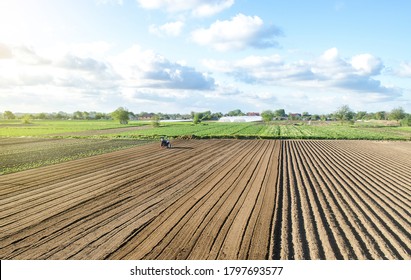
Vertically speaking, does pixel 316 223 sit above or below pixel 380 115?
below

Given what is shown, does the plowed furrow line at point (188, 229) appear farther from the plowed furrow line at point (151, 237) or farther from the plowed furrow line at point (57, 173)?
the plowed furrow line at point (57, 173)

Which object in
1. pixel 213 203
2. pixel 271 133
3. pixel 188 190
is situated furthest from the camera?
pixel 271 133

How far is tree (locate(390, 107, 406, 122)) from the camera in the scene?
130 metres

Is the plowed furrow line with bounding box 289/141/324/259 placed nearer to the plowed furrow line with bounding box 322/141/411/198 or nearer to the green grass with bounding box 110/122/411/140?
the plowed furrow line with bounding box 322/141/411/198

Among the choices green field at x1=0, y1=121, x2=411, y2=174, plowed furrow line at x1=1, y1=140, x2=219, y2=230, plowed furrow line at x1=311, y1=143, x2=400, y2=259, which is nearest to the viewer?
plowed furrow line at x1=311, y1=143, x2=400, y2=259

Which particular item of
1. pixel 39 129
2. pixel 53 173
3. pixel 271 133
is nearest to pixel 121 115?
pixel 39 129

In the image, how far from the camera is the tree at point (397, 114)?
129750 mm

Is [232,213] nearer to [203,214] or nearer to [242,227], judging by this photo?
[203,214]

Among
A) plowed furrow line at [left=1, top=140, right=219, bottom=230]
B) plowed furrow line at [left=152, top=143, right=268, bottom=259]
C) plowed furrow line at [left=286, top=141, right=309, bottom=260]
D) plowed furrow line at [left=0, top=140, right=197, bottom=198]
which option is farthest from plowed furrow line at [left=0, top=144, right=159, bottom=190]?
plowed furrow line at [left=286, top=141, right=309, bottom=260]

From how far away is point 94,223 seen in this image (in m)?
10.1

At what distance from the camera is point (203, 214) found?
10.9 meters

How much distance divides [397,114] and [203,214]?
14575 cm

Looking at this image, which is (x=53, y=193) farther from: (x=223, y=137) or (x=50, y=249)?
(x=223, y=137)

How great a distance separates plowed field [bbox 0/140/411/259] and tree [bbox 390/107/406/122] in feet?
431
